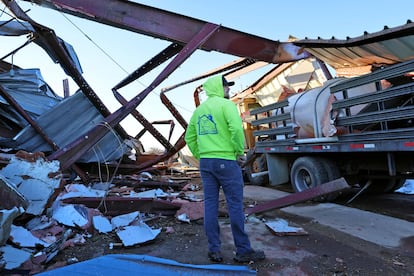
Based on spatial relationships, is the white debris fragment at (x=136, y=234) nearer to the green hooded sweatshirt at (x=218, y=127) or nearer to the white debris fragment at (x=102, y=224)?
the white debris fragment at (x=102, y=224)

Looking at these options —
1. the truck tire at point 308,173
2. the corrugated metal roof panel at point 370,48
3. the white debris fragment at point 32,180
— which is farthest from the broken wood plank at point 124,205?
the corrugated metal roof panel at point 370,48

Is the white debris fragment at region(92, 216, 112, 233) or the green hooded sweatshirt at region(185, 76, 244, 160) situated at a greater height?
the green hooded sweatshirt at region(185, 76, 244, 160)

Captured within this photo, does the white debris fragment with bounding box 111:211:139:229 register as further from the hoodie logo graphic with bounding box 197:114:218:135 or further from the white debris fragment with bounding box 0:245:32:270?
the hoodie logo graphic with bounding box 197:114:218:135

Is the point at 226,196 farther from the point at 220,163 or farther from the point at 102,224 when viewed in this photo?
the point at 102,224

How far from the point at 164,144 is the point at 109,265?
6013mm

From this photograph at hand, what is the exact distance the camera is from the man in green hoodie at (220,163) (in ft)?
10.0

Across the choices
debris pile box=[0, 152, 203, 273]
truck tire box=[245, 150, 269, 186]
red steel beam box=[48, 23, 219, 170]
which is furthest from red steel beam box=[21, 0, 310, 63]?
debris pile box=[0, 152, 203, 273]

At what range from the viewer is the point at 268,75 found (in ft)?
35.8

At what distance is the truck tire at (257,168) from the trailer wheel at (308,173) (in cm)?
157

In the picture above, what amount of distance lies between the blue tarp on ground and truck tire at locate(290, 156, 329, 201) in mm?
4005

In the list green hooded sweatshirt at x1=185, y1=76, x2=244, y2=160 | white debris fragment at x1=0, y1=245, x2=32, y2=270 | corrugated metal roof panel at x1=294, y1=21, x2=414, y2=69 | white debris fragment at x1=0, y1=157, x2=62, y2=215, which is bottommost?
white debris fragment at x1=0, y1=245, x2=32, y2=270

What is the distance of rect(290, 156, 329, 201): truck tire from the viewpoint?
5953mm

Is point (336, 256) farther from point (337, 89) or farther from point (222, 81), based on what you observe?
point (337, 89)

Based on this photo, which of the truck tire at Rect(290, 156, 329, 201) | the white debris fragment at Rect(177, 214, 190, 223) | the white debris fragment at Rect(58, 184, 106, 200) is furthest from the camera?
the truck tire at Rect(290, 156, 329, 201)
